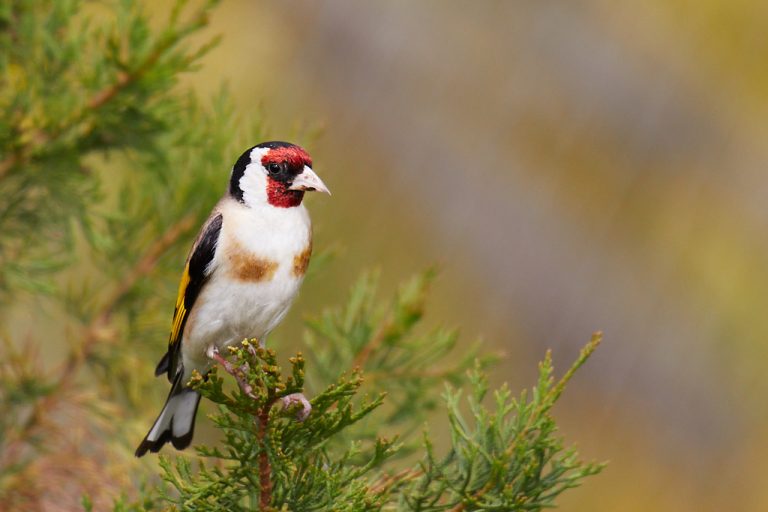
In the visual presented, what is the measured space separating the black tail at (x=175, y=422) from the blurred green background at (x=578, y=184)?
152 cm

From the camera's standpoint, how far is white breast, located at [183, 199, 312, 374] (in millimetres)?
2170

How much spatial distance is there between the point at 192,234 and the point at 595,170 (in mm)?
2805

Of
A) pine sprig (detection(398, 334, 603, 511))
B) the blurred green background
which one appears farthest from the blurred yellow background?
pine sprig (detection(398, 334, 603, 511))

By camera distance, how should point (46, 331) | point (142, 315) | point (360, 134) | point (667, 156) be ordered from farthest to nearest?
point (667, 156), point (360, 134), point (46, 331), point (142, 315)

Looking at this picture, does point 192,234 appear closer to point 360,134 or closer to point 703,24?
point 360,134

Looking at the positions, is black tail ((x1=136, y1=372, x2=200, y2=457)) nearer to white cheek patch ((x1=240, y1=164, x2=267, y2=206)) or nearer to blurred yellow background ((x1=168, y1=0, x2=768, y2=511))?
white cheek patch ((x1=240, y1=164, x2=267, y2=206))

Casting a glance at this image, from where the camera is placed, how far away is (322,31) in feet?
16.7

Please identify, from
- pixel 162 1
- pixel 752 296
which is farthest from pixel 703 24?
pixel 162 1

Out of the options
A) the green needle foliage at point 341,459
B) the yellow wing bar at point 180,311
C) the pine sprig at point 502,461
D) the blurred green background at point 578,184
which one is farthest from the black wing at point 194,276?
the blurred green background at point 578,184

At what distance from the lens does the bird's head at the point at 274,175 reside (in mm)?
2217

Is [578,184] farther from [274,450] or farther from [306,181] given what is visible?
[274,450]

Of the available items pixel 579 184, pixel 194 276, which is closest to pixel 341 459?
pixel 194 276

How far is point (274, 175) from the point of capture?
225 centimetres

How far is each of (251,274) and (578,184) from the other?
2893 mm
